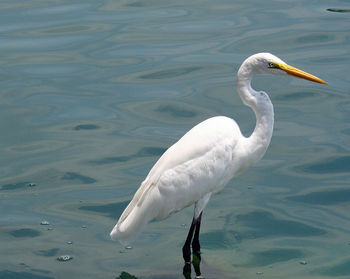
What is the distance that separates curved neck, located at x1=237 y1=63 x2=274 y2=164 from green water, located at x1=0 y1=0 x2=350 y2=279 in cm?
91

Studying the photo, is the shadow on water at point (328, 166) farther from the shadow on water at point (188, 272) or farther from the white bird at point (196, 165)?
the shadow on water at point (188, 272)

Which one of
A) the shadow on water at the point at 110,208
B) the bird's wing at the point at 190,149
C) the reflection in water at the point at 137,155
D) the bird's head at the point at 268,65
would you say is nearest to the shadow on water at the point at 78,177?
the reflection in water at the point at 137,155

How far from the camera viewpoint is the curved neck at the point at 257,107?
20.8ft

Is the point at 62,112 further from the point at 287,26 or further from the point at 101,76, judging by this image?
the point at 287,26

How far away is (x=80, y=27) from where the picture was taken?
12195 mm

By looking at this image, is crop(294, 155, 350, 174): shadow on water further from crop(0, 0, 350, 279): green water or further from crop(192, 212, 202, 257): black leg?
crop(192, 212, 202, 257): black leg

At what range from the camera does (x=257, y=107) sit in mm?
6359

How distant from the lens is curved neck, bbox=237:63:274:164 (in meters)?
6.34

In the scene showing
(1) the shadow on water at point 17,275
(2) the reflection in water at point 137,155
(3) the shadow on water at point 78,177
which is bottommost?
(1) the shadow on water at point 17,275

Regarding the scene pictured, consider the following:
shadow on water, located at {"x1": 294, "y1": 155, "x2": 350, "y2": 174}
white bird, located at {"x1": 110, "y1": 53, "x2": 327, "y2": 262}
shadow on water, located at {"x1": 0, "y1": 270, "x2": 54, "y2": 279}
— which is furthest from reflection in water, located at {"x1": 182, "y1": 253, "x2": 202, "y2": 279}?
shadow on water, located at {"x1": 294, "y1": 155, "x2": 350, "y2": 174}

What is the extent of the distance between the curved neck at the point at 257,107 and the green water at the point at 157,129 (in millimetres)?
913

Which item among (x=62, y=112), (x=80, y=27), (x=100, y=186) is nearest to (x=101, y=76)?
(x=62, y=112)

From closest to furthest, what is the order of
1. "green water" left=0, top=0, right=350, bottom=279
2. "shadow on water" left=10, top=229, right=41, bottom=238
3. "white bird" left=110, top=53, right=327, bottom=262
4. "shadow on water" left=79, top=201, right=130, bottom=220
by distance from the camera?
1. "white bird" left=110, top=53, right=327, bottom=262
2. "green water" left=0, top=0, right=350, bottom=279
3. "shadow on water" left=10, top=229, right=41, bottom=238
4. "shadow on water" left=79, top=201, right=130, bottom=220

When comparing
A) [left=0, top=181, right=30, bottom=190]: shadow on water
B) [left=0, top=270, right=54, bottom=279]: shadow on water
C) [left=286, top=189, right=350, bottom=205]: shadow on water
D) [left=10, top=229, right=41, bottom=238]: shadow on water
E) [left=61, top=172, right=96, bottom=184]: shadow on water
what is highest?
[left=0, top=181, right=30, bottom=190]: shadow on water
